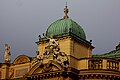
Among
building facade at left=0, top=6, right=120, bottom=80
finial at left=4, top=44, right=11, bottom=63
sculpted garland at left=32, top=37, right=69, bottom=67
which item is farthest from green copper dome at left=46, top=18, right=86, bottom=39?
finial at left=4, top=44, right=11, bottom=63

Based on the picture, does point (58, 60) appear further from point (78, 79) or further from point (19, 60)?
point (19, 60)

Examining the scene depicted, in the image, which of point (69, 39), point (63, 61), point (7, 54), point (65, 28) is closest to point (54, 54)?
point (63, 61)

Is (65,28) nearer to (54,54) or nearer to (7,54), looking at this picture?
(54,54)

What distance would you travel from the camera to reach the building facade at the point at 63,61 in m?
47.4

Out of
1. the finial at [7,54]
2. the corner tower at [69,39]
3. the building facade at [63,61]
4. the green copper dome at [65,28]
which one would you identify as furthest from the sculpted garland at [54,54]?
the finial at [7,54]

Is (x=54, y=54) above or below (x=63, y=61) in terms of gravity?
above

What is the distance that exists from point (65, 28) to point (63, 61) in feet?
16.9

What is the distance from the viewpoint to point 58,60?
48469 millimetres

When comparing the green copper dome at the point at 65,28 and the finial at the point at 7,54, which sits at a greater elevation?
the green copper dome at the point at 65,28

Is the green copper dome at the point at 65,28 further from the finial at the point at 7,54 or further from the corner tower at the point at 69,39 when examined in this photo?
the finial at the point at 7,54

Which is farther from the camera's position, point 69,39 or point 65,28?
point 65,28

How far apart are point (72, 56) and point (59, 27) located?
4.77m

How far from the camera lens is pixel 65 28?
51.3 meters

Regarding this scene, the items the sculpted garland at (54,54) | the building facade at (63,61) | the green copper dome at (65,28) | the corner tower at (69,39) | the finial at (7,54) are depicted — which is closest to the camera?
the building facade at (63,61)
